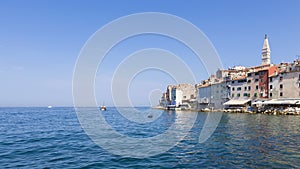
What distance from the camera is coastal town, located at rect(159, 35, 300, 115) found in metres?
58.1

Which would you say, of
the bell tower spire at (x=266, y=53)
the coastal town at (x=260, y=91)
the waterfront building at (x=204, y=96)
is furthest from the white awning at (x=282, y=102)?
the bell tower spire at (x=266, y=53)

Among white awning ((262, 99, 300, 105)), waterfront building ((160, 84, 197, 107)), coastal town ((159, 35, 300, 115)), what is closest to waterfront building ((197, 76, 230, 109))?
coastal town ((159, 35, 300, 115))

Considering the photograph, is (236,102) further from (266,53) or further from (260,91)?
(266,53)

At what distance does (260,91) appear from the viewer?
67625 millimetres

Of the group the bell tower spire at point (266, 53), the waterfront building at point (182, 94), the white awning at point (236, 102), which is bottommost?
the white awning at point (236, 102)

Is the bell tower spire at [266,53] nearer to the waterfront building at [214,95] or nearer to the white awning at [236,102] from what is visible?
the waterfront building at [214,95]

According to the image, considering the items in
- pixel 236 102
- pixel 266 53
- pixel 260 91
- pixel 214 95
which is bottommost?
pixel 236 102

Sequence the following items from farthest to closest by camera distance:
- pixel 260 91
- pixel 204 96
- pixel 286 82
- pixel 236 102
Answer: pixel 204 96
pixel 236 102
pixel 260 91
pixel 286 82

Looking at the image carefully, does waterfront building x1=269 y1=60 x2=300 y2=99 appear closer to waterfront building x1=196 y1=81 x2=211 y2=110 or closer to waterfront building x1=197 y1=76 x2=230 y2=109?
waterfront building x1=197 y1=76 x2=230 y2=109

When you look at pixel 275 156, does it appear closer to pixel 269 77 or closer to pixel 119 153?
pixel 119 153

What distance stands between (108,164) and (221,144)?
1024cm

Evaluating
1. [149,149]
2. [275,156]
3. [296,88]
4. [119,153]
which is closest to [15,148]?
[119,153]

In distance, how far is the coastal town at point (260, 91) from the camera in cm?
5807

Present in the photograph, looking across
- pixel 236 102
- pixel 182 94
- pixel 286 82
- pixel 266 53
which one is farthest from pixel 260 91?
pixel 182 94
